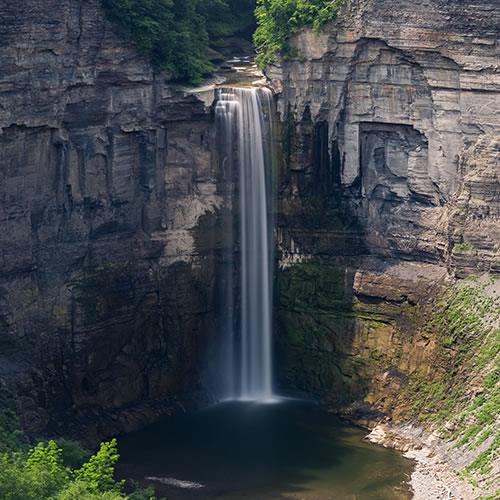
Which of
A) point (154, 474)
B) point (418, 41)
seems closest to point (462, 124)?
point (418, 41)

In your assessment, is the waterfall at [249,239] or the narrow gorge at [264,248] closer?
the narrow gorge at [264,248]

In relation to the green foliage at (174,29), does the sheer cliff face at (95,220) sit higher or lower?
lower

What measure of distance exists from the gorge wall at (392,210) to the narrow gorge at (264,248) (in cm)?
8

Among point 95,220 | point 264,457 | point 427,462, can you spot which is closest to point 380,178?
point 95,220

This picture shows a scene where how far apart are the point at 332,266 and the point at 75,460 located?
49.7 ft

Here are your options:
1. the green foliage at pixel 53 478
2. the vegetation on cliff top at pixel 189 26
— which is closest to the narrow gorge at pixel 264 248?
the vegetation on cliff top at pixel 189 26

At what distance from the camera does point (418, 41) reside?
216 ft

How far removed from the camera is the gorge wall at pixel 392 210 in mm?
65125

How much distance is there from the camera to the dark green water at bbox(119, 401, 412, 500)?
6062cm

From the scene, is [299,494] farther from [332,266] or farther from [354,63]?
[354,63]

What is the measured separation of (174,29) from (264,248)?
8.41m

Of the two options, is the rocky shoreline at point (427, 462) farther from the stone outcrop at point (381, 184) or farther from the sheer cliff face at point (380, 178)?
the sheer cliff face at point (380, 178)

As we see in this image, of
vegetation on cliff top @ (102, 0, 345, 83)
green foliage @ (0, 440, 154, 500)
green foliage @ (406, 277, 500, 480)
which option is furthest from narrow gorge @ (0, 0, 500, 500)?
green foliage @ (0, 440, 154, 500)

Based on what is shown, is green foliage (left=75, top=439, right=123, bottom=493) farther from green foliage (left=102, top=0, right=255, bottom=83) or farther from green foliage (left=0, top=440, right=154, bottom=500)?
green foliage (left=102, top=0, right=255, bottom=83)
